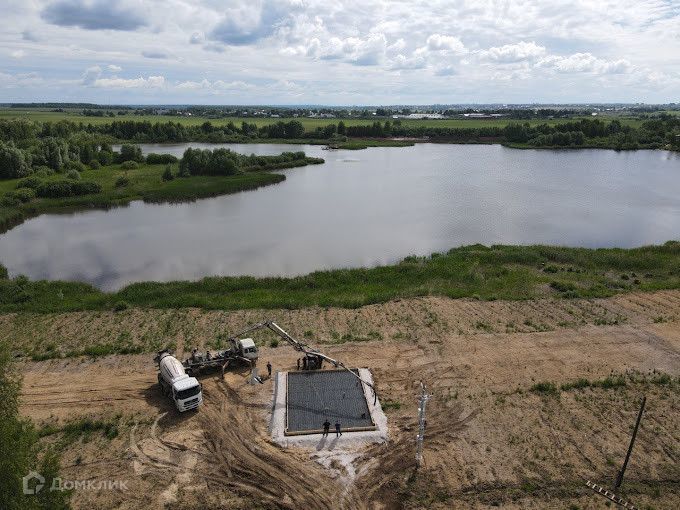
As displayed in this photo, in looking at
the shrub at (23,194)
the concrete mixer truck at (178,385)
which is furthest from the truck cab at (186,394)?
the shrub at (23,194)

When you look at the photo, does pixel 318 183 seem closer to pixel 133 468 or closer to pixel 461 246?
pixel 461 246

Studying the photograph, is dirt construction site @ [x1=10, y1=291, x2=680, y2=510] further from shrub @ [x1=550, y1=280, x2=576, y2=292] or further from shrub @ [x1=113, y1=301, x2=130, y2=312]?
shrub @ [x1=550, y1=280, x2=576, y2=292]

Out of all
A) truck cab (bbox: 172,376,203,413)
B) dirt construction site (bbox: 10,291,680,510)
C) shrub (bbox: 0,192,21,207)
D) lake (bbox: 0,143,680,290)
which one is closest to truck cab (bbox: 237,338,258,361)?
dirt construction site (bbox: 10,291,680,510)

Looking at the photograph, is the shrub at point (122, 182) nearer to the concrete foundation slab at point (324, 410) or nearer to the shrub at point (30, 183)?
the shrub at point (30, 183)

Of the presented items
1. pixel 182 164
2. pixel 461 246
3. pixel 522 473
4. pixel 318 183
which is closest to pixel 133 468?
pixel 522 473

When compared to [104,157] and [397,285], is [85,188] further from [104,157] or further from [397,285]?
[397,285]
